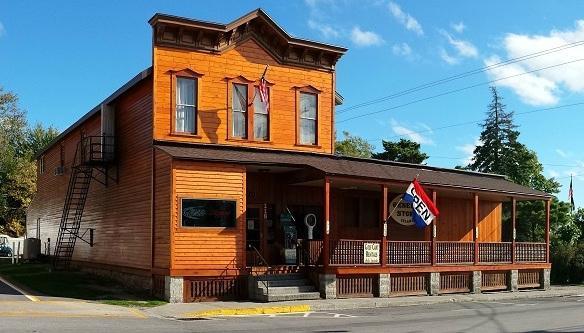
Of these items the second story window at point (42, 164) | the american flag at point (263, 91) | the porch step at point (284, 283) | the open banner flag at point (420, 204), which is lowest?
the porch step at point (284, 283)

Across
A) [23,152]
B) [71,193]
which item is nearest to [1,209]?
[23,152]

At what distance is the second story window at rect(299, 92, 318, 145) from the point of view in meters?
25.9

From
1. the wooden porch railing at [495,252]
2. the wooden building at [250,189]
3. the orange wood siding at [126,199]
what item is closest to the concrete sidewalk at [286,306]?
the wooden building at [250,189]

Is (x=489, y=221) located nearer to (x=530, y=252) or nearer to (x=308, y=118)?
(x=530, y=252)

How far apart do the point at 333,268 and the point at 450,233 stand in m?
10.4

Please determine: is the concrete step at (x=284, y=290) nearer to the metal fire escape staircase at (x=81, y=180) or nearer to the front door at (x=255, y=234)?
the front door at (x=255, y=234)

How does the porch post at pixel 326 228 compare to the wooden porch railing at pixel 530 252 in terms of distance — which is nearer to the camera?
the porch post at pixel 326 228

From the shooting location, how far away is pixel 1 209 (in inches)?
2601

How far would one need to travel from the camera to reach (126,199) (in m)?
25.2

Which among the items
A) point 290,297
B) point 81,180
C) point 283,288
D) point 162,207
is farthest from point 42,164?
point 290,297

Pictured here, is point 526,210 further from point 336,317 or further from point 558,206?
point 336,317

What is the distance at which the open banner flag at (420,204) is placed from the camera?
24109mm

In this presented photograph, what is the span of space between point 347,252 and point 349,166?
11.6 feet

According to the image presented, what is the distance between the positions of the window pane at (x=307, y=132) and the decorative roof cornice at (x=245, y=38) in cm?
224
